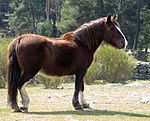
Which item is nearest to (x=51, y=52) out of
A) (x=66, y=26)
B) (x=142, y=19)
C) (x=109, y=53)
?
(x=109, y=53)

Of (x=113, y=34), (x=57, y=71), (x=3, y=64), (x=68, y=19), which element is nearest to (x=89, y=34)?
(x=113, y=34)

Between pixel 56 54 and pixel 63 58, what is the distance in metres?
0.20

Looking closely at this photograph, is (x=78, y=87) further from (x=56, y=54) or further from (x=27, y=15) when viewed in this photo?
(x=27, y=15)

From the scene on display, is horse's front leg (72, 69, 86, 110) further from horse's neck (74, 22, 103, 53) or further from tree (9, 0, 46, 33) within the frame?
tree (9, 0, 46, 33)

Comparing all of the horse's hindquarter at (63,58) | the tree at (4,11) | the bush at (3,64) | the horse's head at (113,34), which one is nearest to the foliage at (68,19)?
the bush at (3,64)

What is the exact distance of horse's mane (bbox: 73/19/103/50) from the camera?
10.3m

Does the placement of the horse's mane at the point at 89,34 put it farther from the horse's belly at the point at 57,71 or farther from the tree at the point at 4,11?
the tree at the point at 4,11

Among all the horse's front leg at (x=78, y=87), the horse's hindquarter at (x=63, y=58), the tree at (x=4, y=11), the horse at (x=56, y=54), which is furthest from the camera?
the tree at (x=4, y=11)

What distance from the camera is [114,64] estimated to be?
23.3m

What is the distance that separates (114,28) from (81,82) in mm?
1446

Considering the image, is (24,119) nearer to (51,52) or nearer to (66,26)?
(51,52)

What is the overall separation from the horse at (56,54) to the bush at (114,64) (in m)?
12.6

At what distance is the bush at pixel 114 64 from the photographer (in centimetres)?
2317

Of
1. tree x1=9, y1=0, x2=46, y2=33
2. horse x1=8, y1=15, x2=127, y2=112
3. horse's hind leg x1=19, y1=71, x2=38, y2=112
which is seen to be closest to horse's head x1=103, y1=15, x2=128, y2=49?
horse x1=8, y1=15, x2=127, y2=112
